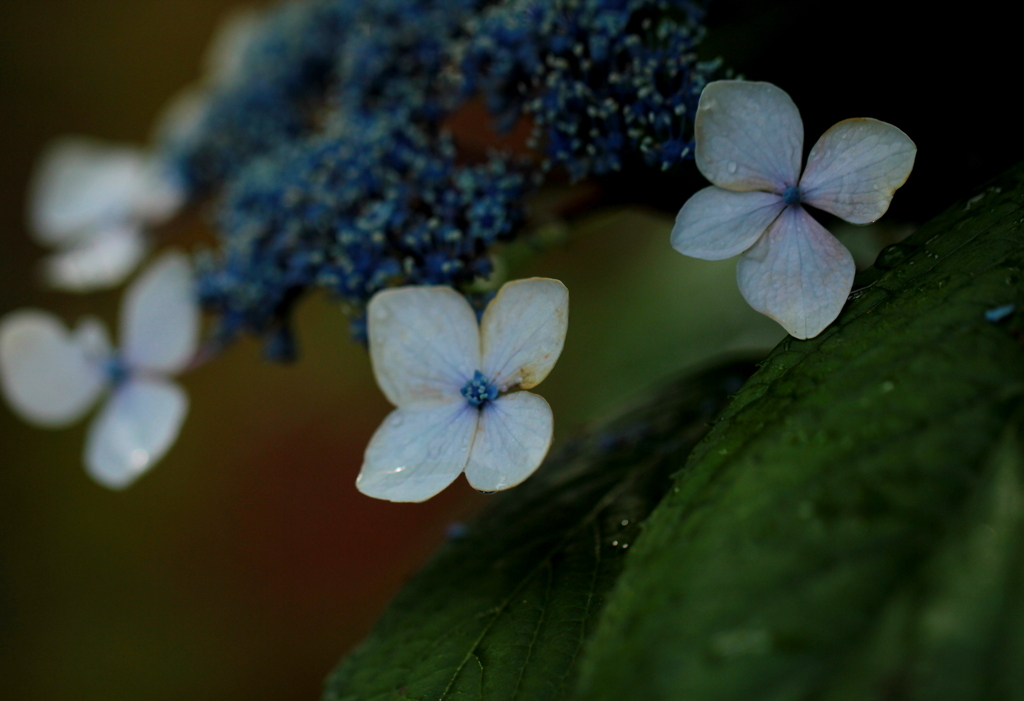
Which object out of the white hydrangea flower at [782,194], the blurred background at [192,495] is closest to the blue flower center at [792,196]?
the white hydrangea flower at [782,194]

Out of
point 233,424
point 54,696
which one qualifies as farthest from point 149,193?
point 54,696

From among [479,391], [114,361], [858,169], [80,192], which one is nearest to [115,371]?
[114,361]

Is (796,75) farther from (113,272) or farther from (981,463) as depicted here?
(113,272)

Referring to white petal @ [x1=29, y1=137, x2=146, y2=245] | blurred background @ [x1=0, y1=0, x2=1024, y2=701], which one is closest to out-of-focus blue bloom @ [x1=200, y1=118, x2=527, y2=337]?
white petal @ [x1=29, y1=137, x2=146, y2=245]

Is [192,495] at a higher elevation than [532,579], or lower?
lower

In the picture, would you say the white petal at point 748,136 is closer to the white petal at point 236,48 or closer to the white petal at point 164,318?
the white petal at point 164,318

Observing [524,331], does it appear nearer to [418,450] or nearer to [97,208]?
[418,450]

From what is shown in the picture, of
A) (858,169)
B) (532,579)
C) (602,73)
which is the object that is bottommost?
(532,579)
